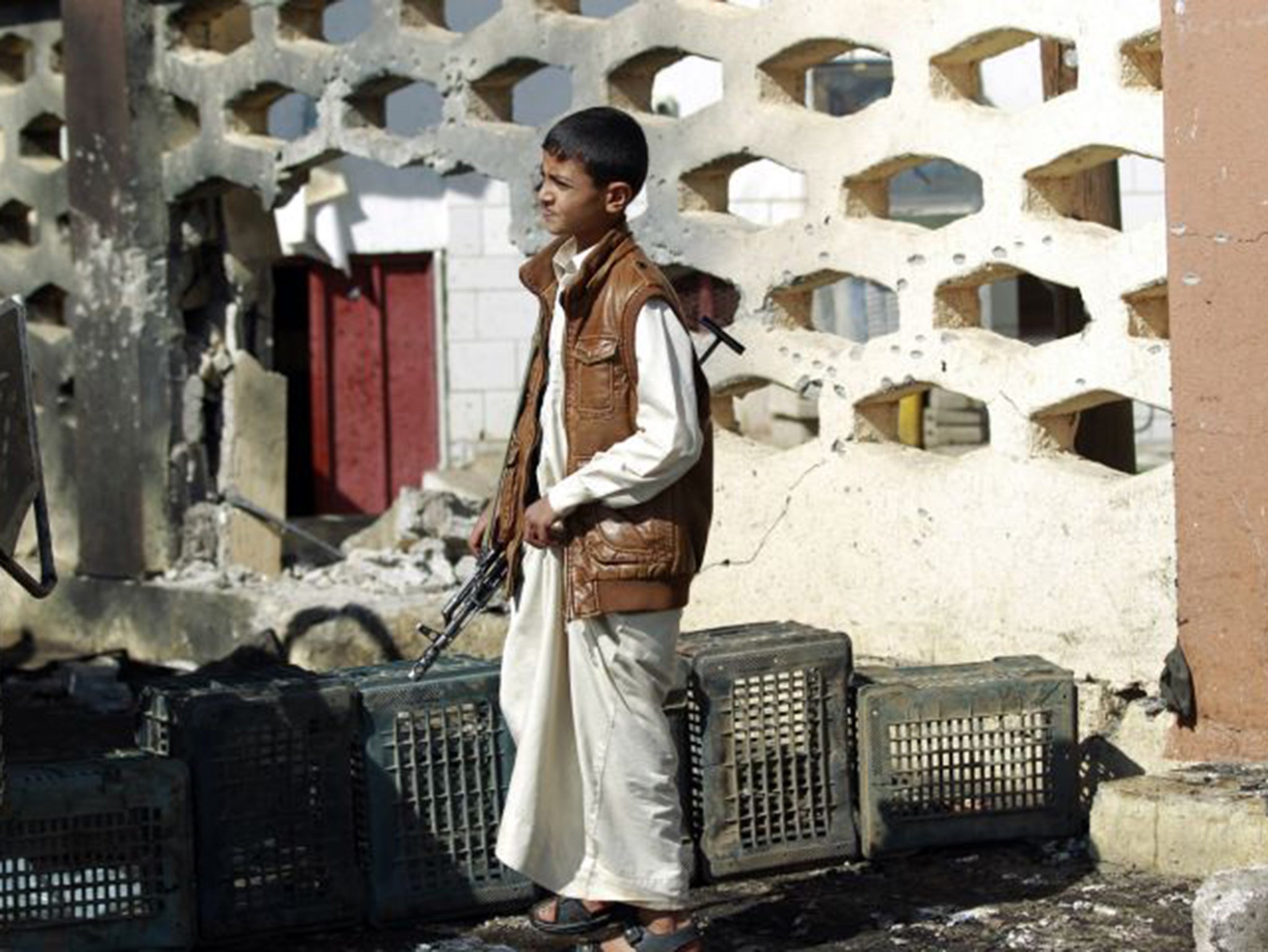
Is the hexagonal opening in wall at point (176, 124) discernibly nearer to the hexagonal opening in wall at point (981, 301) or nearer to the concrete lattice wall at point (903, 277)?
the concrete lattice wall at point (903, 277)

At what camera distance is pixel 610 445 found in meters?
4.89

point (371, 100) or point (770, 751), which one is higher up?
point (371, 100)

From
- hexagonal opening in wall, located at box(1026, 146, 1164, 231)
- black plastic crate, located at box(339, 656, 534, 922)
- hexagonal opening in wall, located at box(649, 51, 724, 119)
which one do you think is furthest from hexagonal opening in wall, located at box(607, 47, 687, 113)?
hexagonal opening in wall, located at box(649, 51, 724, 119)

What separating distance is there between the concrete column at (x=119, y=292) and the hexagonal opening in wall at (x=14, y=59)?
1.69 feet

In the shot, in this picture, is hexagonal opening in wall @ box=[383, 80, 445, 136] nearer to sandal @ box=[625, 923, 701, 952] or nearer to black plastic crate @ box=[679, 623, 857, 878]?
black plastic crate @ box=[679, 623, 857, 878]

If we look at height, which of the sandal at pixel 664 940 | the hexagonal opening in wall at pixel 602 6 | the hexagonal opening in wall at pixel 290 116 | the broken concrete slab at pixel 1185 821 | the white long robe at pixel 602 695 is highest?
the hexagonal opening in wall at pixel 602 6

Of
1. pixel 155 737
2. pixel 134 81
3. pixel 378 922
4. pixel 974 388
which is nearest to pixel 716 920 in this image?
pixel 378 922

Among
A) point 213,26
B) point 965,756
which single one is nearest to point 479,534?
point 965,756

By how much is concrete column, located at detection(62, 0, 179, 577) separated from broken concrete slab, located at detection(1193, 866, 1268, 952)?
5147mm

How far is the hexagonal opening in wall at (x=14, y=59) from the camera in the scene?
9.52 m

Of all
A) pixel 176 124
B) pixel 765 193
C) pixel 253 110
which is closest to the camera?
pixel 253 110

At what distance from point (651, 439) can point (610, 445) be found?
15cm

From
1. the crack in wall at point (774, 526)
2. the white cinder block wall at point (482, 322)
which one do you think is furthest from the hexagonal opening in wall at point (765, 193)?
the crack in wall at point (774, 526)

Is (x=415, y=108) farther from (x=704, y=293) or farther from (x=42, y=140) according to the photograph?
(x=704, y=293)
